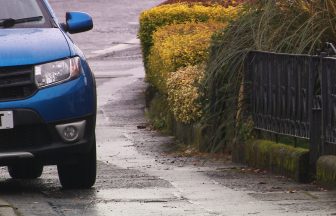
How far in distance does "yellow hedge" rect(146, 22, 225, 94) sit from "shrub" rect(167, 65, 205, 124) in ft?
0.84

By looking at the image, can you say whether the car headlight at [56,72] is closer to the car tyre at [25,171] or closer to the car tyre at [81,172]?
the car tyre at [81,172]

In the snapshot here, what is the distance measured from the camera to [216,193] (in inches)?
411

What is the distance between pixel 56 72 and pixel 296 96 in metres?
2.57

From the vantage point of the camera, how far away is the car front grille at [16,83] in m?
10.1

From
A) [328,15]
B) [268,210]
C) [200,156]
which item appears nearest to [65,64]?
[268,210]

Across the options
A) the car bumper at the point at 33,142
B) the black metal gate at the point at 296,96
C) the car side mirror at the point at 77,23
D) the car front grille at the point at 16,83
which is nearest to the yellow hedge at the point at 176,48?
the black metal gate at the point at 296,96

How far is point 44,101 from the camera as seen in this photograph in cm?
1011

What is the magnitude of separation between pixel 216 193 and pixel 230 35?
3348 mm

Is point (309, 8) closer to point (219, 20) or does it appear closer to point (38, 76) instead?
point (38, 76)

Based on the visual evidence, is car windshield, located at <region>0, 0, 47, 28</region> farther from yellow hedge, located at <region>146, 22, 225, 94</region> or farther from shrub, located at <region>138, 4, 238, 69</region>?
shrub, located at <region>138, 4, 238, 69</region>

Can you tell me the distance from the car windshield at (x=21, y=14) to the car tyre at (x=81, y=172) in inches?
44.7

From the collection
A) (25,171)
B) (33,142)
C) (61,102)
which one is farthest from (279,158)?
(33,142)

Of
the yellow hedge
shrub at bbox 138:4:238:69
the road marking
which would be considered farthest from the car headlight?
the road marking

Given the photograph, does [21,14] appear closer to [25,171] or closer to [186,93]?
[25,171]
